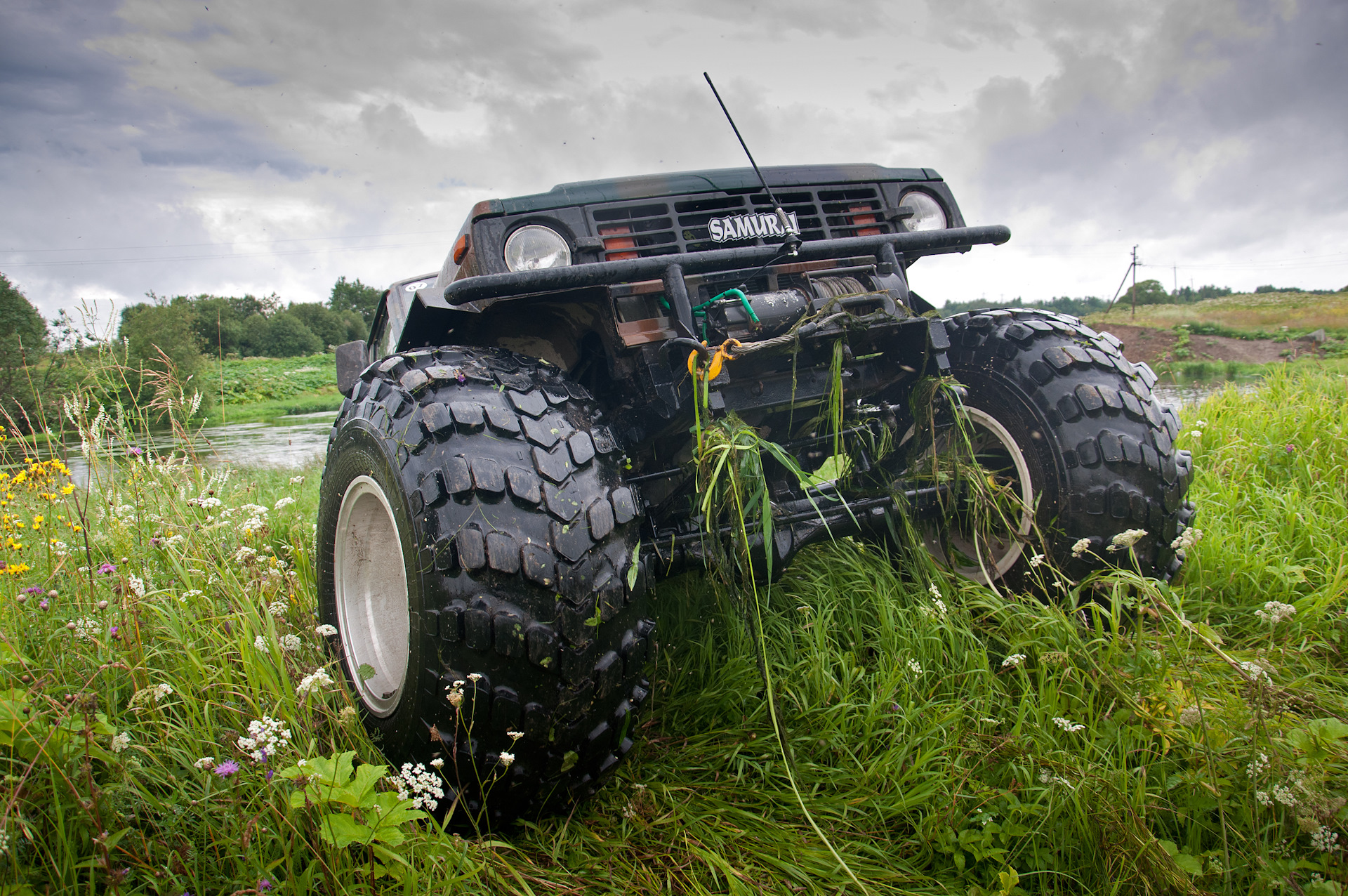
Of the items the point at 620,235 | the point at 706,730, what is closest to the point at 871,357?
the point at 620,235

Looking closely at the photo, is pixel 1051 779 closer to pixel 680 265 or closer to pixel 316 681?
pixel 680 265

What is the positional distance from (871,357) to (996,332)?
55 cm

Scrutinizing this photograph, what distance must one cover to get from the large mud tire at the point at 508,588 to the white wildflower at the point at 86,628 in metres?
0.85

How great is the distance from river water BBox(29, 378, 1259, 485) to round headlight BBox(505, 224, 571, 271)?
1.34 metres

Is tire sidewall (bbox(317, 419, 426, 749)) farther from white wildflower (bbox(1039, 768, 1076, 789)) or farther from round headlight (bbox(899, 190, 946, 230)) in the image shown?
round headlight (bbox(899, 190, 946, 230))

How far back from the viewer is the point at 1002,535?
2.47 metres

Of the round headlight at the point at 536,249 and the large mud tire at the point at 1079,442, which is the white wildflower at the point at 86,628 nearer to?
the round headlight at the point at 536,249

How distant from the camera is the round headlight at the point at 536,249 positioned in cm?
204

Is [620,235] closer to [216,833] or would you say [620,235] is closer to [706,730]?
[706,730]

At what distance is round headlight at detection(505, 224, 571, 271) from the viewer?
2035mm

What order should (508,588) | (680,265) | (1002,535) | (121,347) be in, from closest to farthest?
(508,588) < (680,265) < (1002,535) < (121,347)

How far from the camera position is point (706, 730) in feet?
6.93

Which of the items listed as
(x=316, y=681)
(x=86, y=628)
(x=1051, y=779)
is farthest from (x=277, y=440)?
(x=1051, y=779)

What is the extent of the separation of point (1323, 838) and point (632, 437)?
1.83 meters
